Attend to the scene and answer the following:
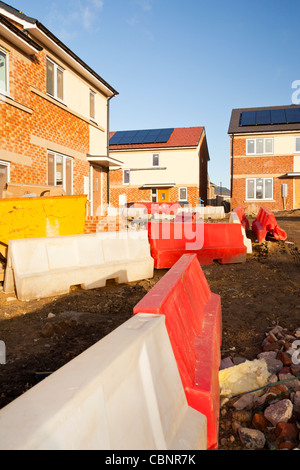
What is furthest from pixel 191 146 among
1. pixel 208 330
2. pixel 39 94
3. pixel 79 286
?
pixel 208 330

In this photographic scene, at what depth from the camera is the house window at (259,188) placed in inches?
1190

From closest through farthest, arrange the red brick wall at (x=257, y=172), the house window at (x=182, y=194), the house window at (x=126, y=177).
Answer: the red brick wall at (x=257, y=172)
the house window at (x=182, y=194)
the house window at (x=126, y=177)

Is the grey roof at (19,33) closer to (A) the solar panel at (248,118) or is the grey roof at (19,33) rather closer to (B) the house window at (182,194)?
(B) the house window at (182,194)

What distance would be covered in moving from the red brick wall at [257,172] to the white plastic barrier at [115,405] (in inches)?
1147

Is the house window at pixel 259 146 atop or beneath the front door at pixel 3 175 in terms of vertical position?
atop

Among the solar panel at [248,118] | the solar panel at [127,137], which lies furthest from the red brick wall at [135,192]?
the solar panel at [248,118]

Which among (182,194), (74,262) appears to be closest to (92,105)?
(74,262)

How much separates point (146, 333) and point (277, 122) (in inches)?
1253

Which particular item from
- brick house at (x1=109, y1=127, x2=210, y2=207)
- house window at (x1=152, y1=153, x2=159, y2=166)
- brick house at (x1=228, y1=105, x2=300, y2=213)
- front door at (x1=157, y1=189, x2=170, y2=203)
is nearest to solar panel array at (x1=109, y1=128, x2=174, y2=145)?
brick house at (x1=109, y1=127, x2=210, y2=207)

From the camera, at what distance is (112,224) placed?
34.6ft

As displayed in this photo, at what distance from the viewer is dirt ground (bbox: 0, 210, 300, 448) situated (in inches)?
129

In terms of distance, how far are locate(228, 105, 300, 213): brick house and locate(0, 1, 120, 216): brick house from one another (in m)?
16.9

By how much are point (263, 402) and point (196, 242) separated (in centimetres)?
529
